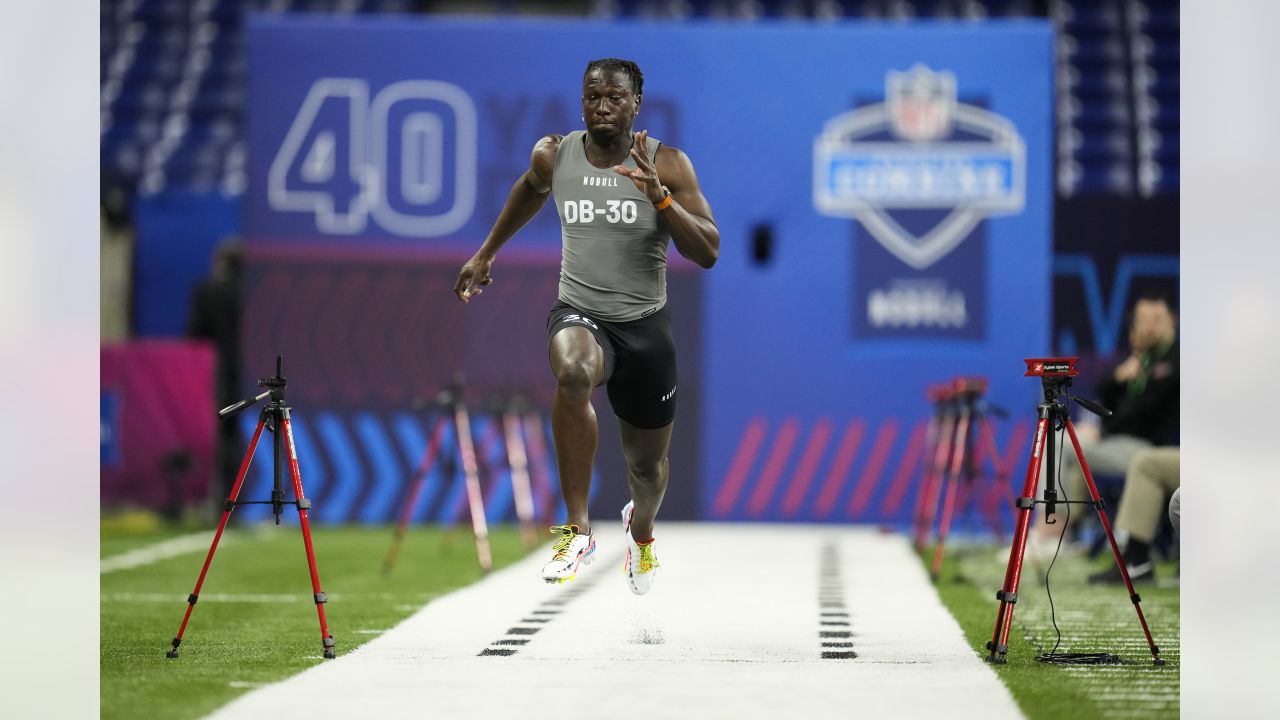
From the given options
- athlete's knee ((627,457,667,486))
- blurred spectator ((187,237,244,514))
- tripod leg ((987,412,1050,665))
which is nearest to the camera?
tripod leg ((987,412,1050,665))

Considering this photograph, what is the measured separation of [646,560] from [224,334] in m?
7.38

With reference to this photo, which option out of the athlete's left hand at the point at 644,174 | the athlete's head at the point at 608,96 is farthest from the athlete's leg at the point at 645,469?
the athlete's head at the point at 608,96

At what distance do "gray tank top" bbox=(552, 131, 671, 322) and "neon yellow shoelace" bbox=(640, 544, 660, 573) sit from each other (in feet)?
3.18

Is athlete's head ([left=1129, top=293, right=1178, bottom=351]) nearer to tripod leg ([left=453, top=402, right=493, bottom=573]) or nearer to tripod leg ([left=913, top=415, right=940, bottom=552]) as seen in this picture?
tripod leg ([left=913, top=415, right=940, bottom=552])

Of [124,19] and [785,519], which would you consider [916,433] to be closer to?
[785,519]

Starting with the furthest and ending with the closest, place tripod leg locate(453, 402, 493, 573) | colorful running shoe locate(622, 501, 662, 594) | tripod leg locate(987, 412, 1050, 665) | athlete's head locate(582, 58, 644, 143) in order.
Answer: tripod leg locate(453, 402, 493, 573) < colorful running shoe locate(622, 501, 662, 594) < athlete's head locate(582, 58, 644, 143) < tripod leg locate(987, 412, 1050, 665)

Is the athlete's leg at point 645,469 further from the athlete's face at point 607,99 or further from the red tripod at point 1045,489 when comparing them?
the red tripod at point 1045,489

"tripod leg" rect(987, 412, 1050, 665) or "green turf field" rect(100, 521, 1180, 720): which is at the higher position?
"tripod leg" rect(987, 412, 1050, 665)

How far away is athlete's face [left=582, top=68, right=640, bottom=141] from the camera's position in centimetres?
591

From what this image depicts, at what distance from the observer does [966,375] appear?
12.7 m

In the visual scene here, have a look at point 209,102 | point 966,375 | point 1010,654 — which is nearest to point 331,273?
point 966,375

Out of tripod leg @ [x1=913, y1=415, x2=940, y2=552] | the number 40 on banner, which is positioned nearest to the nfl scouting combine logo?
tripod leg @ [x1=913, y1=415, x2=940, y2=552]

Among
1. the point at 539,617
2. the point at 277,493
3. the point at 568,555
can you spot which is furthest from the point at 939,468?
the point at 277,493

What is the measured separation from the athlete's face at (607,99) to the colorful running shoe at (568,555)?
1395 millimetres
